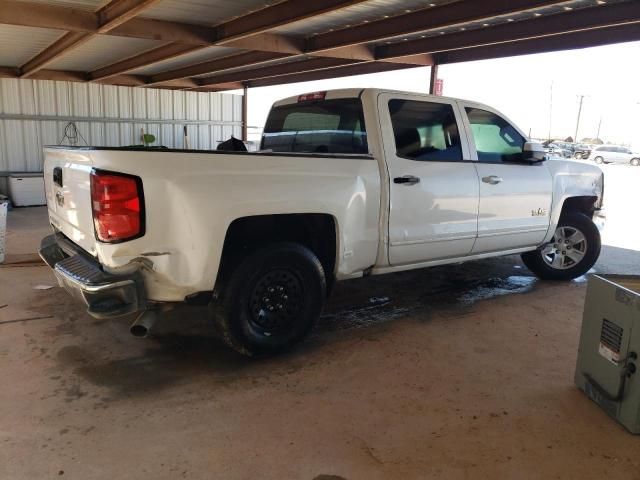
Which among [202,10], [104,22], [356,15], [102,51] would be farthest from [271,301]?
[102,51]

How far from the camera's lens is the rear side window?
422 cm

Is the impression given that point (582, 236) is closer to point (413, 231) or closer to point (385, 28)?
point (413, 231)

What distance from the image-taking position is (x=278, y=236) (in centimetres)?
378

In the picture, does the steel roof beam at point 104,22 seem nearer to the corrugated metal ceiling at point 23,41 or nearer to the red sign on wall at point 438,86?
the corrugated metal ceiling at point 23,41

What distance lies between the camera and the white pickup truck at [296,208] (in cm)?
302

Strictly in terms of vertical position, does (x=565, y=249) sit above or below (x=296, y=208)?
below

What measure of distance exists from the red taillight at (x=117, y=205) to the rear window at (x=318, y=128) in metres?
1.94

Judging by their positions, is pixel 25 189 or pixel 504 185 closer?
pixel 504 185

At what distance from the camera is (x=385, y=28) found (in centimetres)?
724

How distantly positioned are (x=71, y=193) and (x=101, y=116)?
11.2 meters

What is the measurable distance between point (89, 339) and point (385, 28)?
226 inches

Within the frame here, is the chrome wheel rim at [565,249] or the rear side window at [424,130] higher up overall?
the rear side window at [424,130]

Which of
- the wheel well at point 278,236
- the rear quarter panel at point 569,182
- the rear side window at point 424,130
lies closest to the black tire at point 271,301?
the wheel well at point 278,236

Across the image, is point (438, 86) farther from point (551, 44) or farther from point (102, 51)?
point (102, 51)
